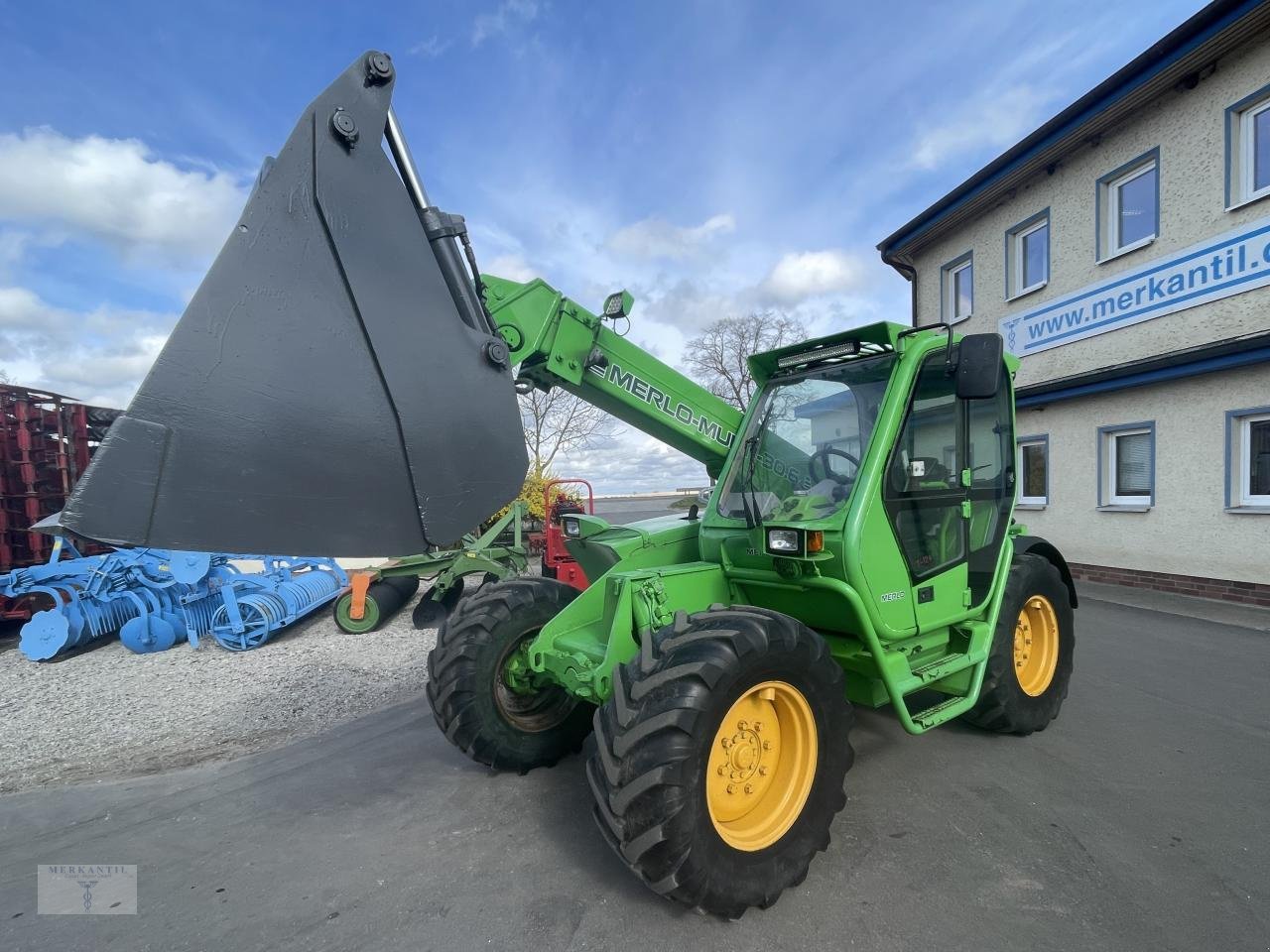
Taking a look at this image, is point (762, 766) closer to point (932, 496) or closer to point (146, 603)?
point (932, 496)

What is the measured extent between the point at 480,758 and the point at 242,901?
1160mm

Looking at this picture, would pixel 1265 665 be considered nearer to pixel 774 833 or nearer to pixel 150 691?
pixel 774 833

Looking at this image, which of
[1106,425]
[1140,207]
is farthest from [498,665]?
[1140,207]

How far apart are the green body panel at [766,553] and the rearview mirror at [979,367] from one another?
25cm

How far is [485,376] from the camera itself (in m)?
2.49

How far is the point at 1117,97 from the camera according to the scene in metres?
8.37

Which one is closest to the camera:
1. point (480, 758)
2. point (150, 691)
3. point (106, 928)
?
point (106, 928)

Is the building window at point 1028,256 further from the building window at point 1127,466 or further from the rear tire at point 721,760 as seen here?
the rear tire at point 721,760

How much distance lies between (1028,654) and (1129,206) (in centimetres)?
806

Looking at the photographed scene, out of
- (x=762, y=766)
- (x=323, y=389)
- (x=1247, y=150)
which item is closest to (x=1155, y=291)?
(x=1247, y=150)

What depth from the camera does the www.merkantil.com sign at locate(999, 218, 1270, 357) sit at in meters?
7.30

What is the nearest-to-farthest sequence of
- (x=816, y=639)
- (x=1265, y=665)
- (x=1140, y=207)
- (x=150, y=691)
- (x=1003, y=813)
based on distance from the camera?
(x=816, y=639), (x=1003, y=813), (x=1265, y=665), (x=150, y=691), (x=1140, y=207)

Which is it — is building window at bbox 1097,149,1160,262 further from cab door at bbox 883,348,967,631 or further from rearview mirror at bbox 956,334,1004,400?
rearview mirror at bbox 956,334,1004,400

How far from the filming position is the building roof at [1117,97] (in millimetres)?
7152
